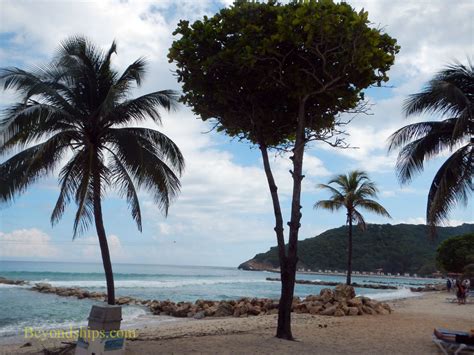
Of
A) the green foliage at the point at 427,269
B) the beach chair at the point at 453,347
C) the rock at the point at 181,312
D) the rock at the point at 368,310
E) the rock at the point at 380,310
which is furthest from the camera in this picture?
the green foliage at the point at 427,269

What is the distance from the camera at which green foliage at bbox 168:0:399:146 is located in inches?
347

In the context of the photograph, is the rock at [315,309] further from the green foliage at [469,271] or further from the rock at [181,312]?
the green foliage at [469,271]

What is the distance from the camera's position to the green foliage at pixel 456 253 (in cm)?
4225

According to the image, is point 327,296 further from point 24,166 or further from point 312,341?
point 24,166

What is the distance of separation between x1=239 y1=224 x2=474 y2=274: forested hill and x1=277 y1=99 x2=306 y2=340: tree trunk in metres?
82.9

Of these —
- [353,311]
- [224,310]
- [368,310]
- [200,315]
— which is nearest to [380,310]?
[368,310]

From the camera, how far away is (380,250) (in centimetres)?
9200

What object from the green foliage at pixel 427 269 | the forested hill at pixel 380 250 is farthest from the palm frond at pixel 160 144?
the green foliage at pixel 427 269

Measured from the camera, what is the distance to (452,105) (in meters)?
12.4

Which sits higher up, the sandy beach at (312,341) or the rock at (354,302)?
the rock at (354,302)

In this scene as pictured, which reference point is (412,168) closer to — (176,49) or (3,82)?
(176,49)

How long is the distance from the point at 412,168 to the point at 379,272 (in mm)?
84839

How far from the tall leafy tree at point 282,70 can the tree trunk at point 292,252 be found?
20 millimetres

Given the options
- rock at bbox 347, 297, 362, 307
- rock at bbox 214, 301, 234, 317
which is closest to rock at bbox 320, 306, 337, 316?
rock at bbox 347, 297, 362, 307
